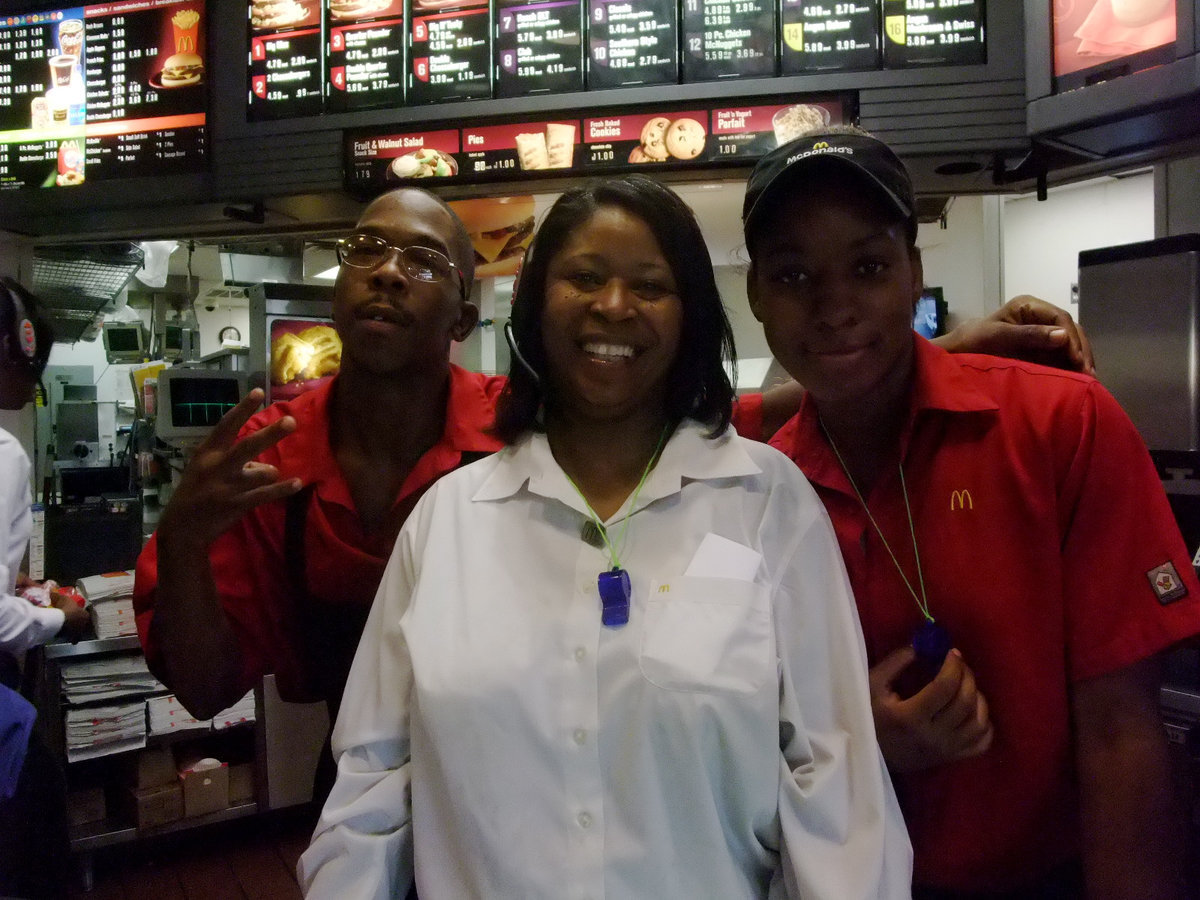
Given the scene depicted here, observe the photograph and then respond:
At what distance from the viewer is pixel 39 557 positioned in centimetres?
332

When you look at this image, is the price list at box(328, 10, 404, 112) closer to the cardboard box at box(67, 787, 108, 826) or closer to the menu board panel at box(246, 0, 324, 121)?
the menu board panel at box(246, 0, 324, 121)

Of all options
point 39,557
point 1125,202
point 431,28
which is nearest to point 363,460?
point 431,28

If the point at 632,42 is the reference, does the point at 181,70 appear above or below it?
above

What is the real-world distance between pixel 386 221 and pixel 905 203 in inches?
38.8

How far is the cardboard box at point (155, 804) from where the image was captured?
127 inches

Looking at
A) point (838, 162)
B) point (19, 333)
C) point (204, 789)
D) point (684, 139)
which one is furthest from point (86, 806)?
point (838, 162)

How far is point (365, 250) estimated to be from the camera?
1.59 meters

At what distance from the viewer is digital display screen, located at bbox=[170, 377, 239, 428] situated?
A: 11.2 ft

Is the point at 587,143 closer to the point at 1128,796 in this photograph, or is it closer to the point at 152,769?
the point at 1128,796

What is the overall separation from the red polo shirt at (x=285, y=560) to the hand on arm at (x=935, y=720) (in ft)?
2.71

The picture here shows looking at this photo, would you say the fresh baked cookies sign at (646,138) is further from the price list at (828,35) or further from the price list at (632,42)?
the price list at (828,35)

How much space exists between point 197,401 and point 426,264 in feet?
7.62

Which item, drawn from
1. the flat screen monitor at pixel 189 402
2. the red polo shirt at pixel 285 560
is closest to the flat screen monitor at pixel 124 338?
the flat screen monitor at pixel 189 402

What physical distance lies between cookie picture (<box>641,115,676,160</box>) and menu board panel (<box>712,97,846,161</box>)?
0.15m
